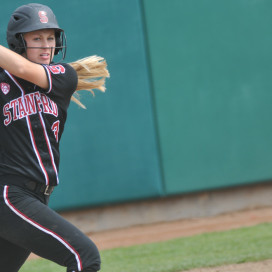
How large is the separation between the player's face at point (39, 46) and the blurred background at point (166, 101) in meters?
3.85

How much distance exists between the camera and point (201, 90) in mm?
7211

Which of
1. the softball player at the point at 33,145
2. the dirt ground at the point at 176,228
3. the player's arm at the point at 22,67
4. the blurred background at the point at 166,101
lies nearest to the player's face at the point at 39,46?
the softball player at the point at 33,145

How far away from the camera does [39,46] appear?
2.98 metres

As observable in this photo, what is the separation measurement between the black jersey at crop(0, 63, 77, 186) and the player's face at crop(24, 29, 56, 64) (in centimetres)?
9

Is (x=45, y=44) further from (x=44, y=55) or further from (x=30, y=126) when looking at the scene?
(x=30, y=126)

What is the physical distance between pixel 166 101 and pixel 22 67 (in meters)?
4.44

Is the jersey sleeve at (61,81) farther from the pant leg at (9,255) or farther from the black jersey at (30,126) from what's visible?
the pant leg at (9,255)

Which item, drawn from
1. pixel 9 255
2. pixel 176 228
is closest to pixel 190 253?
pixel 176 228

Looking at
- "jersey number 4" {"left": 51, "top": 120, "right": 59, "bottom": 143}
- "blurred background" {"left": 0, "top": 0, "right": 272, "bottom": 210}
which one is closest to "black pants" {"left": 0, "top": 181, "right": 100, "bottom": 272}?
"jersey number 4" {"left": 51, "top": 120, "right": 59, "bottom": 143}

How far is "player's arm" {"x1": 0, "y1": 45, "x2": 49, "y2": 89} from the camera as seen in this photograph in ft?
8.85

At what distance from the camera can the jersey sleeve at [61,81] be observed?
2.89m

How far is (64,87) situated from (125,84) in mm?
4045

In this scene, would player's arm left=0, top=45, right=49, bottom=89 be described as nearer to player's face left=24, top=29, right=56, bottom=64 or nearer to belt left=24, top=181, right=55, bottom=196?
player's face left=24, top=29, right=56, bottom=64

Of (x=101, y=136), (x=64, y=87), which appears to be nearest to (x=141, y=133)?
(x=101, y=136)
